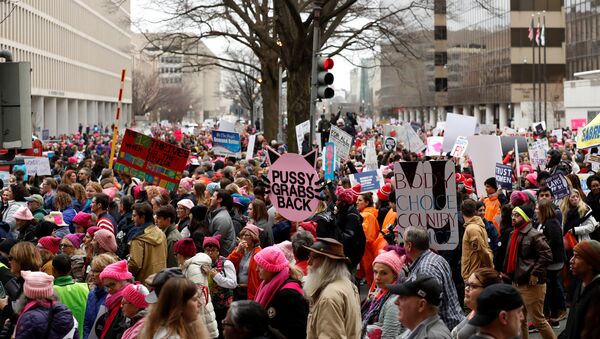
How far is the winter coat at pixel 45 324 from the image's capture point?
7285mm

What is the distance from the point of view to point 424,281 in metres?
6.10

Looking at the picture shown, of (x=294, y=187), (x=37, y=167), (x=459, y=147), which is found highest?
(x=459, y=147)

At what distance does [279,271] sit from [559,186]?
744cm

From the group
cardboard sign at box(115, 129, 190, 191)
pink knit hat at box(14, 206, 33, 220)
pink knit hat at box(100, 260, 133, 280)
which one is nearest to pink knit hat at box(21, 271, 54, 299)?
pink knit hat at box(100, 260, 133, 280)

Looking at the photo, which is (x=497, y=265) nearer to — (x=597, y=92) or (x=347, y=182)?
(x=347, y=182)

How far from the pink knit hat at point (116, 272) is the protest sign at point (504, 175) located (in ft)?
34.3

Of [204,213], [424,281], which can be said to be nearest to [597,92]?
[204,213]

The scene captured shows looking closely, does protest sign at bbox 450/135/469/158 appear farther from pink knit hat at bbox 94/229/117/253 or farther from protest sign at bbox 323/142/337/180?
pink knit hat at bbox 94/229/117/253

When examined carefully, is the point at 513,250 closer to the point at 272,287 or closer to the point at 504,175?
the point at 272,287

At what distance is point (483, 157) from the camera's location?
19000mm

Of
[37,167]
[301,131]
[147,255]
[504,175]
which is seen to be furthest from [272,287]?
[301,131]

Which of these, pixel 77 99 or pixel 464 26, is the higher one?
pixel 464 26

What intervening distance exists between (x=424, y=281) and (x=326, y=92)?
432 inches

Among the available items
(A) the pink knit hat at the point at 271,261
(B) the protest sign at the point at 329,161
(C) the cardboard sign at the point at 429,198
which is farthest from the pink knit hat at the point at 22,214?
(B) the protest sign at the point at 329,161
